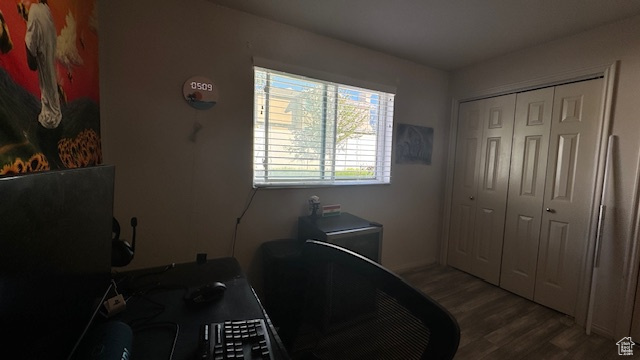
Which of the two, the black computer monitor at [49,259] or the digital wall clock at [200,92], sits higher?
the digital wall clock at [200,92]

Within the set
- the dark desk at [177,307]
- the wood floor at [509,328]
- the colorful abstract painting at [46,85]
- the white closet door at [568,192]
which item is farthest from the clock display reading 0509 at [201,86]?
the white closet door at [568,192]

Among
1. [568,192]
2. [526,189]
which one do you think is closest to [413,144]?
[526,189]

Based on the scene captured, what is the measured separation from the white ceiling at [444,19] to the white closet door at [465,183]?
71 cm

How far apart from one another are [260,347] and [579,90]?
9.76 ft

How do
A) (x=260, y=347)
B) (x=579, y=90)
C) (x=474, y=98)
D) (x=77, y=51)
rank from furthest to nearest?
(x=474, y=98), (x=579, y=90), (x=77, y=51), (x=260, y=347)

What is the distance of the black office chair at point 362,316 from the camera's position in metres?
0.45

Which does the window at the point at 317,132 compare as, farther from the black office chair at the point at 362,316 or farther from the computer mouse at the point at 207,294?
the black office chair at the point at 362,316

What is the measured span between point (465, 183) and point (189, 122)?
290cm

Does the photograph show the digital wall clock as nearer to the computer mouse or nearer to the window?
the window

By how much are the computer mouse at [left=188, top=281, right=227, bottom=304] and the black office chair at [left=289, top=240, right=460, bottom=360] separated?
38 cm

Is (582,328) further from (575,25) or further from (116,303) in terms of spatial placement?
(116,303)

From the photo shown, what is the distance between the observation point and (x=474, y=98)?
281 centimetres

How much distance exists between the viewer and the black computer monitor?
0.38 meters

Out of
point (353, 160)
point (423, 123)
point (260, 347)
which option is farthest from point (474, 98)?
point (260, 347)
